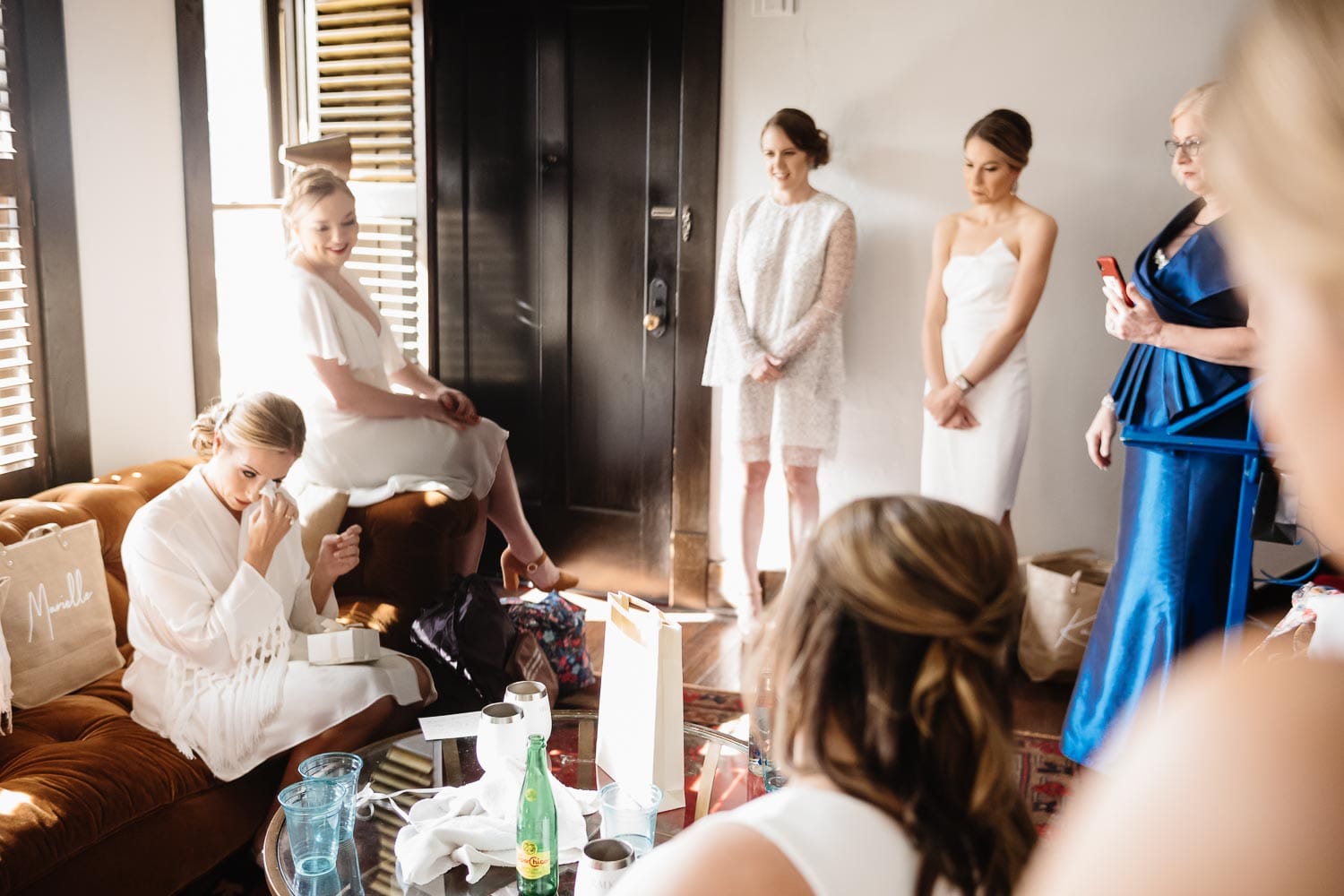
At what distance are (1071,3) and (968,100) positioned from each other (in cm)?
39

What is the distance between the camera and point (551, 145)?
392cm

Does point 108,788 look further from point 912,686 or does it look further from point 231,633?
point 912,686

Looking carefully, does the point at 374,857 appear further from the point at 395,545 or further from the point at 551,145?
the point at 551,145

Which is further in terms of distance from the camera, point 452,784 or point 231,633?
point 231,633

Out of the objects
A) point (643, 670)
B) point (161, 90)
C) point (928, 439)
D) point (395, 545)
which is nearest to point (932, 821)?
point (643, 670)

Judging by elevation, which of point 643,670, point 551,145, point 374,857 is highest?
point 551,145

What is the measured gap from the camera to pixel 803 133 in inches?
136

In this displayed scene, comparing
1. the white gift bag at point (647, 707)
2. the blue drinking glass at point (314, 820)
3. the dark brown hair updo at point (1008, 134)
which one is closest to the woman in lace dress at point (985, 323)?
the dark brown hair updo at point (1008, 134)

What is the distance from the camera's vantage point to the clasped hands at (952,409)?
3.37 metres

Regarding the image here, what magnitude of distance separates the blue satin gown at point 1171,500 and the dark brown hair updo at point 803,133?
4.11 ft

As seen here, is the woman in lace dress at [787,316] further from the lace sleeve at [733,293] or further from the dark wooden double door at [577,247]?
the dark wooden double door at [577,247]

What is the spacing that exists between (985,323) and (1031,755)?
50.1 inches

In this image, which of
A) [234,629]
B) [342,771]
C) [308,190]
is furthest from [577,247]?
[342,771]

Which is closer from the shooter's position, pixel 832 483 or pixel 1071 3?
pixel 1071 3
